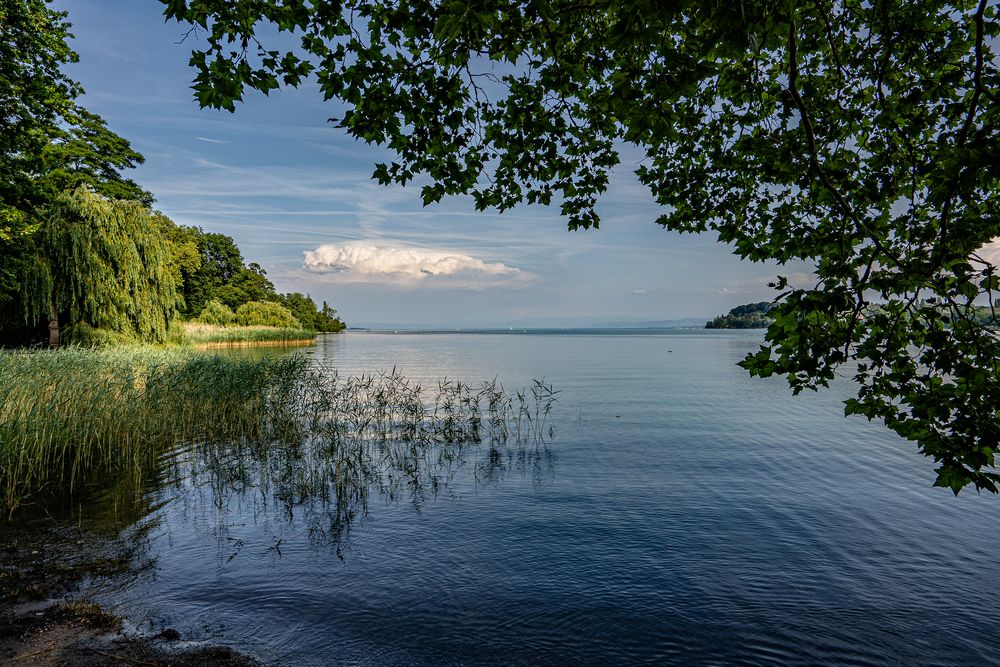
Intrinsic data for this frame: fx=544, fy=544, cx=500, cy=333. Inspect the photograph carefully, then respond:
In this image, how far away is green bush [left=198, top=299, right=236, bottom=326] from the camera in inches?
2670

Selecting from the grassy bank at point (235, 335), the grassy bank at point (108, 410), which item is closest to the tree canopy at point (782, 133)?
Answer: the grassy bank at point (108, 410)

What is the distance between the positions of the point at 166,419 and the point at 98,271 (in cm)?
1570

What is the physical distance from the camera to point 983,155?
11.8 ft

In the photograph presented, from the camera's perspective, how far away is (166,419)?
15.1m

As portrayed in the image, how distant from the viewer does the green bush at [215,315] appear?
67.8 meters

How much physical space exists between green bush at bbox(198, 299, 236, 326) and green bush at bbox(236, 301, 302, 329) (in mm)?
3211

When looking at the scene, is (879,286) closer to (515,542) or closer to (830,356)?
(830,356)

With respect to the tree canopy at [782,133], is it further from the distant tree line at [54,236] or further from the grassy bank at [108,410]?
the distant tree line at [54,236]

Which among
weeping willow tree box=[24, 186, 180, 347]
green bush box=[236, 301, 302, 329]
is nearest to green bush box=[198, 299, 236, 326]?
green bush box=[236, 301, 302, 329]

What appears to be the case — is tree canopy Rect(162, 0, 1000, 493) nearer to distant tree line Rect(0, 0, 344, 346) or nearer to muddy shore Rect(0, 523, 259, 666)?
muddy shore Rect(0, 523, 259, 666)

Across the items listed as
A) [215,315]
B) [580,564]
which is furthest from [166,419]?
[215,315]

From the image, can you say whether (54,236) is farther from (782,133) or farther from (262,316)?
(262,316)

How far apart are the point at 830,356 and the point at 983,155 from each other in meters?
1.63

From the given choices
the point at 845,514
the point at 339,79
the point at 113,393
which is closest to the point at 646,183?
the point at 339,79
